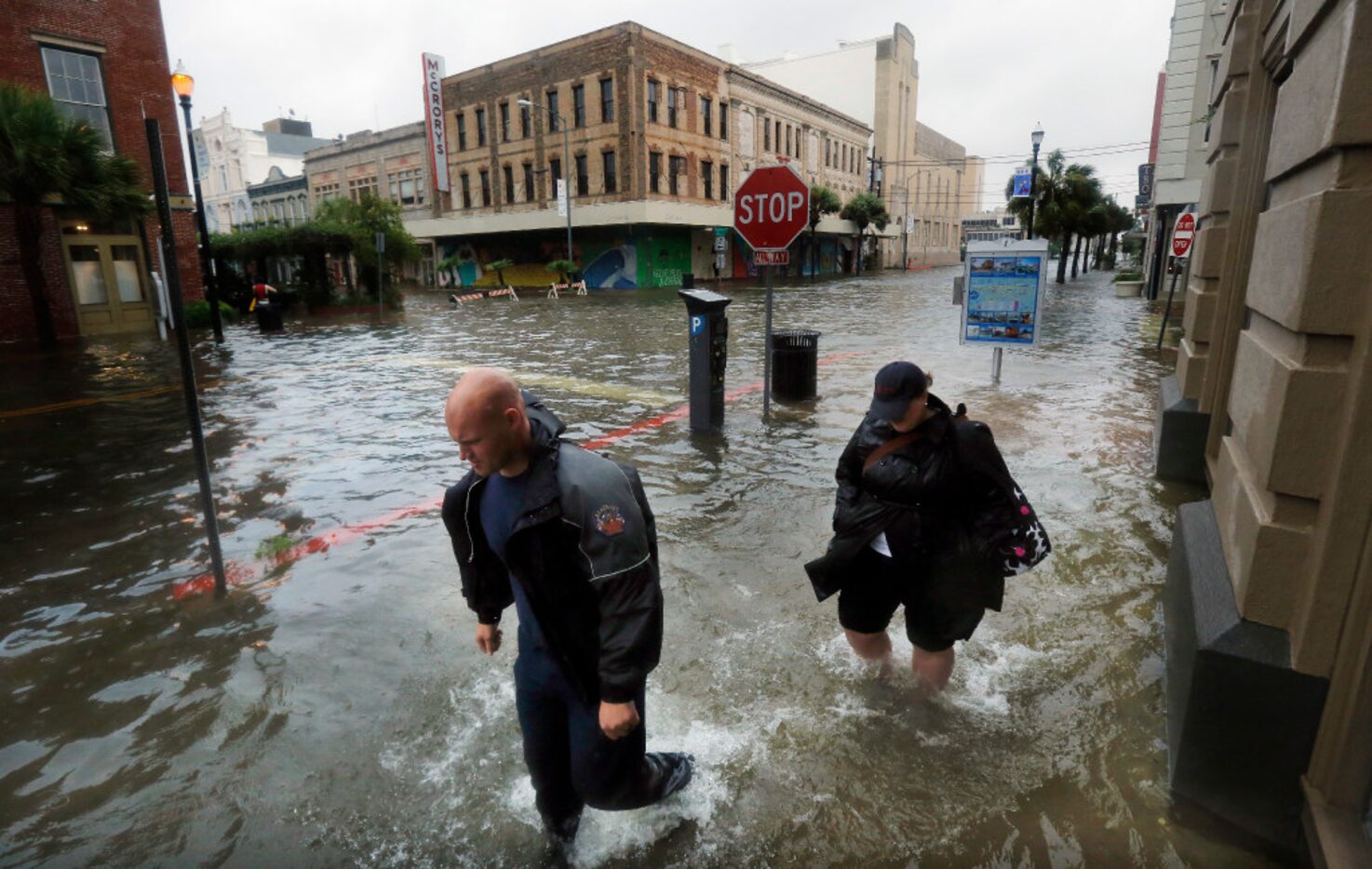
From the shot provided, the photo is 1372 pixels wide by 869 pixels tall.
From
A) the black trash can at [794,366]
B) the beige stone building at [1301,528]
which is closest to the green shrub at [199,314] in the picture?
the black trash can at [794,366]

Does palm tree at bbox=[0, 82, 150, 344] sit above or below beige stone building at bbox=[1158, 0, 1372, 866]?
above

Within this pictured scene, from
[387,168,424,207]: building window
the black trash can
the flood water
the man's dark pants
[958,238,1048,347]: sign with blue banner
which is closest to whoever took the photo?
the man's dark pants

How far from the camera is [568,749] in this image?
8.52 feet

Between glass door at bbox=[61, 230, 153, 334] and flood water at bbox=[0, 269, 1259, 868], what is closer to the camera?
flood water at bbox=[0, 269, 1259, 868]

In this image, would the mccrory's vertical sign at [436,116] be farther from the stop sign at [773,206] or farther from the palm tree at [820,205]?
the stop sign at [773,206]

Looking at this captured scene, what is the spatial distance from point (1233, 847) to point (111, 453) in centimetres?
972

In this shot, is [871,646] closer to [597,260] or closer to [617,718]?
[617,718]

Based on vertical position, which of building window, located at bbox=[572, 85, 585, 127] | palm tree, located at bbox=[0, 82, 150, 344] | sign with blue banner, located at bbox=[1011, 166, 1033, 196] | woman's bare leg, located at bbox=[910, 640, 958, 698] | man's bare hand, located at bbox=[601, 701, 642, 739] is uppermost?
building window, located at bbox=[572, 85, 585, 127]

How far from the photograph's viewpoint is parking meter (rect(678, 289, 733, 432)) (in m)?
7.90

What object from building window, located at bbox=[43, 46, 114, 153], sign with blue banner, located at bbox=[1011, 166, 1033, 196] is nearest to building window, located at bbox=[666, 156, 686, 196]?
sign with blue banner, located at bbox=[1011, 166, 1033, 196]

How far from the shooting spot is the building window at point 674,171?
40.5m

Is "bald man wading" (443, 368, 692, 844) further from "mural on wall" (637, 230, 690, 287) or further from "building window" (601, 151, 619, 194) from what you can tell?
"mural on wall" (637, 230, 690, 287)

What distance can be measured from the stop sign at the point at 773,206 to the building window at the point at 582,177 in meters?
34.5

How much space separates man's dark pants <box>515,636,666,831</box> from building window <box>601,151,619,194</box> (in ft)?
130
